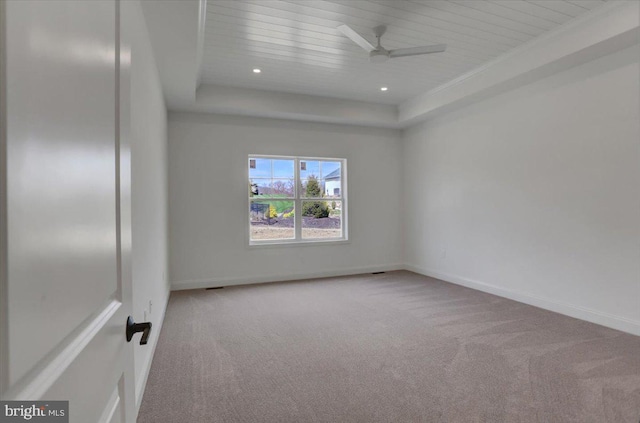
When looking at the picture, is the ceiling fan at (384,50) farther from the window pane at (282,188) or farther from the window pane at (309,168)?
the window pane at (282,188)

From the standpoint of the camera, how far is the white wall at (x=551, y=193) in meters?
3.09

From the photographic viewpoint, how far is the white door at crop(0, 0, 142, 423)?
415 millimetres

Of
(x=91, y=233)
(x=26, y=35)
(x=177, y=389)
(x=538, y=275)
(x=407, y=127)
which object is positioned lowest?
(x=177, y=389)

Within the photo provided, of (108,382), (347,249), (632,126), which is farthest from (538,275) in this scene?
(108,382)

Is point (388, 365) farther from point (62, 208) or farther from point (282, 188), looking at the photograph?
point (282, 188)

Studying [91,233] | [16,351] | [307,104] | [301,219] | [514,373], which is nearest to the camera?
[16,351]

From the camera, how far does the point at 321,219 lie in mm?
5746

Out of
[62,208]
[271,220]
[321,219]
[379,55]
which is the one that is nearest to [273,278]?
[271,220]

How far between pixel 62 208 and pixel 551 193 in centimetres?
435

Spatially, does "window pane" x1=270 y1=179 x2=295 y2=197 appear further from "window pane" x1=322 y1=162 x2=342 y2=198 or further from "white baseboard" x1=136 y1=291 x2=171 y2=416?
"white baseboard" x1=136 y1=291 x2=171 y2=416

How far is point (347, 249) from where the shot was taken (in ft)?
18.9

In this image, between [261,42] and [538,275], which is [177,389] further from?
[538,275]

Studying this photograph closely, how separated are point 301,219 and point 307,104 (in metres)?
1.84

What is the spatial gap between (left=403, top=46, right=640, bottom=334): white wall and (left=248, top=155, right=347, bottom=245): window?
5.44 ft
